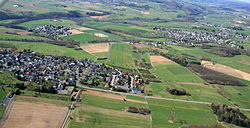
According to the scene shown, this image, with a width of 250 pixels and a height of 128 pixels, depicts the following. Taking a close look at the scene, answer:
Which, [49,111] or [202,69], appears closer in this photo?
[49,111]

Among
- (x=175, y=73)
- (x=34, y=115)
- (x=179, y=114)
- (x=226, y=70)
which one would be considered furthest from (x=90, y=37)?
(x=34, y=115)

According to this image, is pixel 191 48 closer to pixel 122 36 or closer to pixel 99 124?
pixel 122 36

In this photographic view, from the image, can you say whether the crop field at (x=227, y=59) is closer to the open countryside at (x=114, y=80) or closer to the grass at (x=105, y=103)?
the open countryside at (x=114, y=80)

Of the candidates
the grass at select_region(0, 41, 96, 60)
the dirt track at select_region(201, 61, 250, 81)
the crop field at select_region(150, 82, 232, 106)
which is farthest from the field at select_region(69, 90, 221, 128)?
the grass at select_region(0, 41, 96, 60)

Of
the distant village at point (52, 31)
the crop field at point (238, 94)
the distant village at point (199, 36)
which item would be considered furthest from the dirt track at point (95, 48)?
the crop field at point (238, 94)

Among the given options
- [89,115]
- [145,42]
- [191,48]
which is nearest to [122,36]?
[145,42]

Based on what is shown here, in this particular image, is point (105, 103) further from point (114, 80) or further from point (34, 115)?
point (34, 115)
